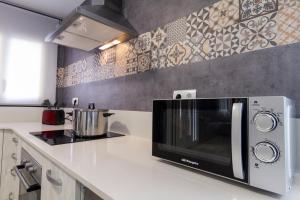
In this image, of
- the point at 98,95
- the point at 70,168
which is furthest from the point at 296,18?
the point at 98,95

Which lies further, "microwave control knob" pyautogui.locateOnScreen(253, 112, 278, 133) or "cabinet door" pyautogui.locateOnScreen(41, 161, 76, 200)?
"cabinet door" pyautogui.locateOnScreen(41, 161, 76, 200)

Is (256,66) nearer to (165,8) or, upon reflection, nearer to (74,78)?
(165,8)

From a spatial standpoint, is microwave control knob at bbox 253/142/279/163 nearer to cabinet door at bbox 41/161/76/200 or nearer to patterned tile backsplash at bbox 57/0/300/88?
patterned tile backsplash at bbox 57/0/300/88

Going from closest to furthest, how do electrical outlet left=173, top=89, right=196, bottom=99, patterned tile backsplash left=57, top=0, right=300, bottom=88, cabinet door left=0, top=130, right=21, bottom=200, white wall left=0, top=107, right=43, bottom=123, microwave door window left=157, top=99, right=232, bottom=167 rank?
microwave door window left=157, top=99, right=232, bottom=167
patterned tile backsplash left=57, top=0, right=300, bottom=88
electrical outlet left=173, top=89, right=196, bottom=99
cabinet door left=0, top=130, right=21, bottom=200
white wall left=0, top=107, right=43, bottom=123

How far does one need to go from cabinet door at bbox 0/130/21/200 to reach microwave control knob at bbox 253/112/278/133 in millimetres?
1759

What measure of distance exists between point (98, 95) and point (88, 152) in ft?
3.07

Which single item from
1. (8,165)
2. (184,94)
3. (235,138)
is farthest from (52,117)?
(235,138)

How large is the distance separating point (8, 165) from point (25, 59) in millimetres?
1216

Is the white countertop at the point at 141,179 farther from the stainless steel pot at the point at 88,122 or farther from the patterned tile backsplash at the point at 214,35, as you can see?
the patterned tile backsplash at the point at 214,35

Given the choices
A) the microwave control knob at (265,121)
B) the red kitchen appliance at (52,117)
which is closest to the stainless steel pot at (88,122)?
the red kitchen appliance at (52,117)

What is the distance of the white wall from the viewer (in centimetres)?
210

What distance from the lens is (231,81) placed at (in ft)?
2.78

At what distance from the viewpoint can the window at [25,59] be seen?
83.1 inches

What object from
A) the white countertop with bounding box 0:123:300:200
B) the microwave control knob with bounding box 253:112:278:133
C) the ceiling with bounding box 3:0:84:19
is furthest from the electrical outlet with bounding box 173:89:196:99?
the ceiling with bounding box 3:0:84:19
